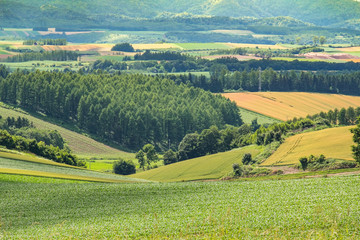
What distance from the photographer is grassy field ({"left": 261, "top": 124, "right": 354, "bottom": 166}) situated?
4043 inches

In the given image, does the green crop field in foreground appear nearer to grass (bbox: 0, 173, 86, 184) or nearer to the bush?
grass (bbox: 0, 173, 86, 184)

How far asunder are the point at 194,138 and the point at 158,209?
341 feet

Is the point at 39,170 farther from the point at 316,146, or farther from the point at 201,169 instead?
the point at 316,146

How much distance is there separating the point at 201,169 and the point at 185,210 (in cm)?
6821

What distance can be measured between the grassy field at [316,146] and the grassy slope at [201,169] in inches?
302

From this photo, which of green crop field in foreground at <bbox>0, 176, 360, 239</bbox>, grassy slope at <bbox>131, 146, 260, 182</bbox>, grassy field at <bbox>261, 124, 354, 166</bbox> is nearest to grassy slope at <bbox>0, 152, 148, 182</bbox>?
green crop field in foreground at <bbox>0, 176, 360, 239</bbox>

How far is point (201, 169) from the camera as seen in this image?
12338cm

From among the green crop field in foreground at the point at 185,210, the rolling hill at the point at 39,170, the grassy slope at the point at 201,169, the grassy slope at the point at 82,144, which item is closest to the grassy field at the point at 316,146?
the grassy slope at the point at 201,169

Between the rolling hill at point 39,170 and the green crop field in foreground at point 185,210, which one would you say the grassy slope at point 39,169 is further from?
the green crop field in foreground at point 185,210

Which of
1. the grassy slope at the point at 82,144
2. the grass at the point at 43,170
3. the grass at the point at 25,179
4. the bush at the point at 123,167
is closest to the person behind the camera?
the grass at the point at 25,179

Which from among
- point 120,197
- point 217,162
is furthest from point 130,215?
point 217,162

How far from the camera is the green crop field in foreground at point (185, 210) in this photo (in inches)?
1839

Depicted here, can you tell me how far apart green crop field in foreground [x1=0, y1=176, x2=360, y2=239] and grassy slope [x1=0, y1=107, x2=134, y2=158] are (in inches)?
4050

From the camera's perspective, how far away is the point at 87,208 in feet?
195
